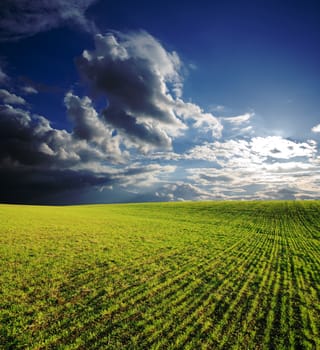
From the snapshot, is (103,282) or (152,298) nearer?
(152,298)

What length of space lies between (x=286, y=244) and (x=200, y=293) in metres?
21.6

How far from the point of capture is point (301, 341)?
Result: 8.49 m

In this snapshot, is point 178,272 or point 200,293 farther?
point 178,272

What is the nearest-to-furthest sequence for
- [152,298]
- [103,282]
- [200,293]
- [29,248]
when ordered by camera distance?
[152,298] < [200,293] < [103,282] < [29,248]

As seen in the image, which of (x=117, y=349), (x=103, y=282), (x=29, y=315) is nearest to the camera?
(x=117, y=349)

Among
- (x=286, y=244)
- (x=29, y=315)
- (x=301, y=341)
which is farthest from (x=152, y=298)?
(x=286, y=244)

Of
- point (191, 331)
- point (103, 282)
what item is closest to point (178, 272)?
point (103, 282)

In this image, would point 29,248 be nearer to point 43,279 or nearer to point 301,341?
point 43,279

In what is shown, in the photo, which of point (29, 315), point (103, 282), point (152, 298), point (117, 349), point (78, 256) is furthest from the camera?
point (78, 256)

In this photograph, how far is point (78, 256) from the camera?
17750 mm

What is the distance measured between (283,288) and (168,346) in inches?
396

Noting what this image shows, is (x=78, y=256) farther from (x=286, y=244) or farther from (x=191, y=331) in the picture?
(x=286, y=244)

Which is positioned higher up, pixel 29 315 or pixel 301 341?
pixel 29 315

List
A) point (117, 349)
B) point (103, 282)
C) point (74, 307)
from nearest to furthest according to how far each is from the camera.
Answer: point (117, 349) < point (74, 307) < point (103, 282)
